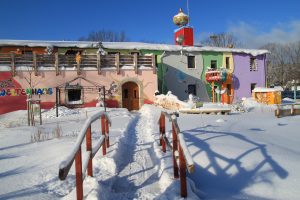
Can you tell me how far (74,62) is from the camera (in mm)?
19547

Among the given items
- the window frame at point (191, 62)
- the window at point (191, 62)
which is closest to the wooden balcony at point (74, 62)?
the window frame at point (191, 62)

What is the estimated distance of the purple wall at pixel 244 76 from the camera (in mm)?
27984

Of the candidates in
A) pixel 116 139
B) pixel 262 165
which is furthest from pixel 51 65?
pixel 262 165

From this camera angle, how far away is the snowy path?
419cm

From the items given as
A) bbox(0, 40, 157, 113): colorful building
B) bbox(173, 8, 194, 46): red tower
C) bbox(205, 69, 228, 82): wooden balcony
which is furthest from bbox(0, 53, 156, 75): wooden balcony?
bbox(173, 8, 194, 46): red tower

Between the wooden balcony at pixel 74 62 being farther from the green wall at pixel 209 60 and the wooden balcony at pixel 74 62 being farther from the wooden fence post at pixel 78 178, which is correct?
the wooden fence post at pixel 78 178

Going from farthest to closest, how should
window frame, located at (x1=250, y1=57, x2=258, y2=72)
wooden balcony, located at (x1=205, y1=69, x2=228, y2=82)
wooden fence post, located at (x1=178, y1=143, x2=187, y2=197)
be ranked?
window frame, located at (x1=250, y1=57, x2=258, y2=72), wooden balcony, located at (x1=205, y1=69, x2=228, y2=82), wooden fence post, located at (x1=178, y1=143, x2=187, y2=197)

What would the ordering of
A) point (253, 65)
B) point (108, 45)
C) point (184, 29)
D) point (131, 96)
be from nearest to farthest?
point (131, 96) → point (108, 45) → point (184, 29) → point (253, 65)

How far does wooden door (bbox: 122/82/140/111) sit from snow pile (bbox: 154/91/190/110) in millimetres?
1854

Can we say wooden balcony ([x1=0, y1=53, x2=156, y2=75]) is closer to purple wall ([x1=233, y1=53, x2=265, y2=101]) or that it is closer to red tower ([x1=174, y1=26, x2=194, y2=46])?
red tower ([x1=174, y1=26, x2=194, y2=46])

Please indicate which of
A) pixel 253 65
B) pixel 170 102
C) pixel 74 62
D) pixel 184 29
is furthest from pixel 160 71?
pixel 253 65

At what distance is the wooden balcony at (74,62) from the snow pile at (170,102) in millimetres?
2423

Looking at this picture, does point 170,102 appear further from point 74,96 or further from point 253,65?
point 253,65

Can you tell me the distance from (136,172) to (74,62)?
15614 mm
